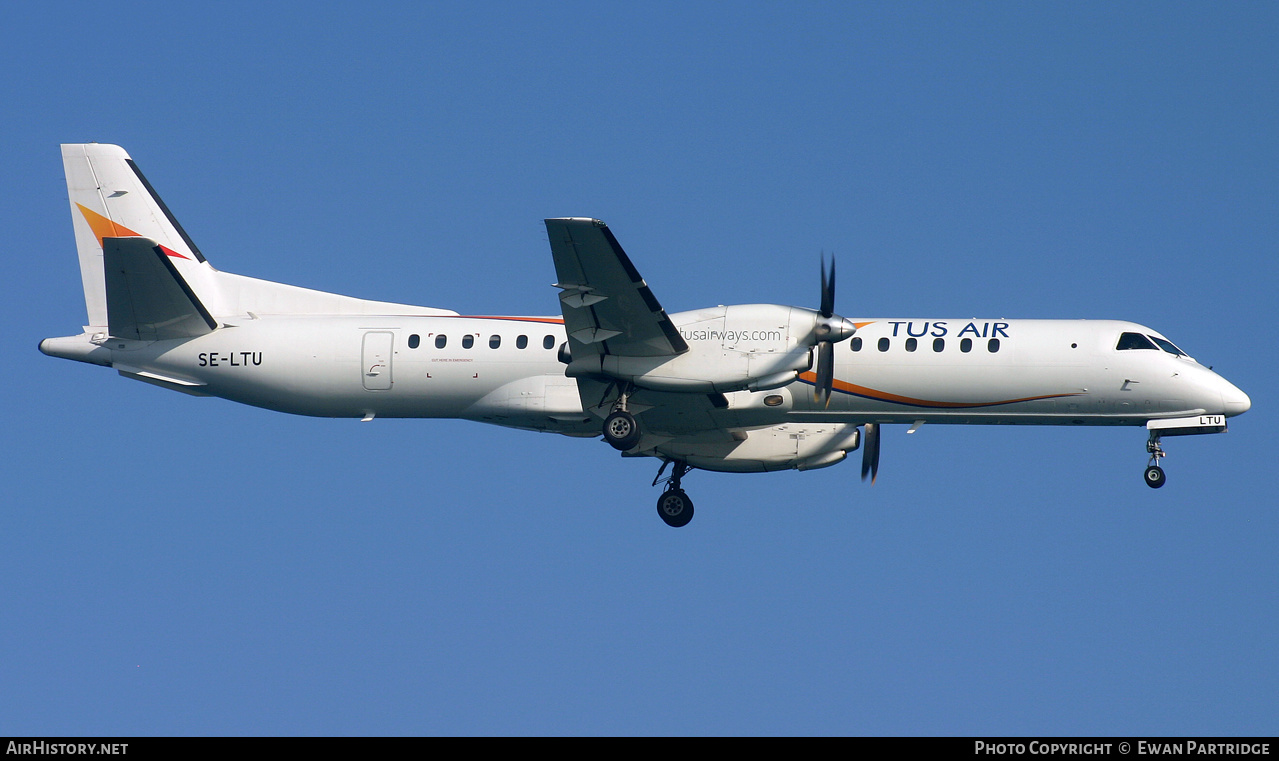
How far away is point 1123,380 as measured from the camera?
914 inches

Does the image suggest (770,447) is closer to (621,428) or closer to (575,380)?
(621,428)

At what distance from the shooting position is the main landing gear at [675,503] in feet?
85.3

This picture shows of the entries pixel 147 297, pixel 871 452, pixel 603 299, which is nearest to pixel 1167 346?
pixel 871 452

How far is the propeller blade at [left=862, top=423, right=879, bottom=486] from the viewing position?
24.8 meters

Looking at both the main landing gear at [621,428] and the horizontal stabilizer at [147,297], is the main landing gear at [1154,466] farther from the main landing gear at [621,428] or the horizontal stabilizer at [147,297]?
the horizontal stabilizer at [147,297]

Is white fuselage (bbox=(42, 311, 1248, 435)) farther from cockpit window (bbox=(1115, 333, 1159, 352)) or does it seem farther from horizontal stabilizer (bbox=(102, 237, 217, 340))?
horizontal stabilizer (bbox=(102, 237, 217, 340))

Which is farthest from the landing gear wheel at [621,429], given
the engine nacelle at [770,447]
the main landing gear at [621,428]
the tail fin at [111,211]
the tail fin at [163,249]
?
the tail fin at [111,211]

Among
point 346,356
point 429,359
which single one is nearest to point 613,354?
point 429,359

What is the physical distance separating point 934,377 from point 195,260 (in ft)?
50.2

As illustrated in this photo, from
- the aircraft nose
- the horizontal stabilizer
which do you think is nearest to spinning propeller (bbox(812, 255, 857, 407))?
the aircraft nose

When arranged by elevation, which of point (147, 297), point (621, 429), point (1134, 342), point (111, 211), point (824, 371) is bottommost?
point (621, 429)

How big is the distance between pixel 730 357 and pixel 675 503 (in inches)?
202

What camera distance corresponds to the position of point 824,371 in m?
22.5
